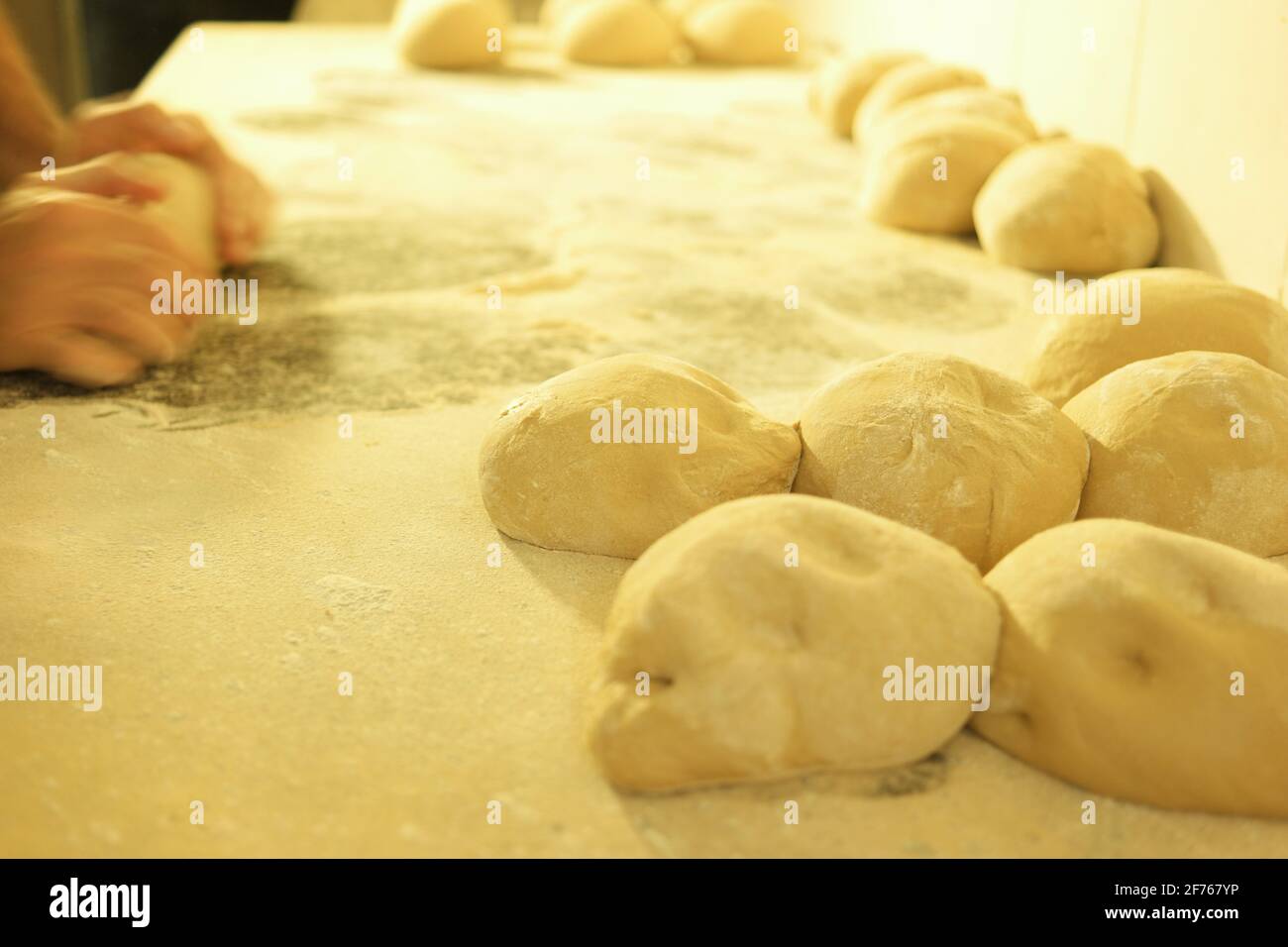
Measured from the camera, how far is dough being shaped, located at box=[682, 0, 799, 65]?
5508 mm

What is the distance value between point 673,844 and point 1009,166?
227cm

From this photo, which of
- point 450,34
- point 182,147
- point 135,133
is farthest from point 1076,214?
point 450,34

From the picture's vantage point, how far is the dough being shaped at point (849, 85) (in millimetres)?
4164

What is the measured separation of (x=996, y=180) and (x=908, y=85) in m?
0.98

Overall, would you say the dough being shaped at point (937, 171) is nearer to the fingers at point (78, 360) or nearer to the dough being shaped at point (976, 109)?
the dough being shaped at point (976, 109)

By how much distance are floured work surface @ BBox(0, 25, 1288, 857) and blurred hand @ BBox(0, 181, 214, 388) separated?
6cm

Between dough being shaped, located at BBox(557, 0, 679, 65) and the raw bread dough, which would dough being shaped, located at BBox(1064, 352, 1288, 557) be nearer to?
the raw bread dough

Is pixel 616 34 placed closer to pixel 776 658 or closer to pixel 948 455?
pixel 948 455

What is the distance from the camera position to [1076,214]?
2795 mm

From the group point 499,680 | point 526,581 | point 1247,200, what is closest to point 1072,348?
point 1247,200

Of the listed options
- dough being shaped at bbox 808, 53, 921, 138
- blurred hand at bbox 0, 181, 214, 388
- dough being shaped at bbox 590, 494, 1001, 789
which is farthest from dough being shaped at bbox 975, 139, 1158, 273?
blurred hand at bbox 0, 181, 214, 388

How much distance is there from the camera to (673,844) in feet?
3.94

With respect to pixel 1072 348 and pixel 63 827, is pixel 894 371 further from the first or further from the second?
pixel 63 827
